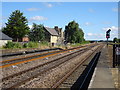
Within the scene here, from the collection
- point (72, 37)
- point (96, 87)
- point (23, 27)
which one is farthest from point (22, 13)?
point (96, 87)

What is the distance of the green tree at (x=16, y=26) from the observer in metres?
55.0

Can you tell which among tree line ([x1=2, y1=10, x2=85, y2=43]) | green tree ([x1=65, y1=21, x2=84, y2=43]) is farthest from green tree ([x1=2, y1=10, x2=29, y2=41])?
green tree ([x1=65, y1=21, x2=84, y2=43])

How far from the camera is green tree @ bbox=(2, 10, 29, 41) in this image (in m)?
55.0

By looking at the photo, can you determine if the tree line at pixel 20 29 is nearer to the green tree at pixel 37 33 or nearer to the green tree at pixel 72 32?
the green tree at pixel 37 33

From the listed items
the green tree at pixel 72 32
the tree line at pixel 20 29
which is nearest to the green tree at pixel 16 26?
the tree line at pixel 20 29

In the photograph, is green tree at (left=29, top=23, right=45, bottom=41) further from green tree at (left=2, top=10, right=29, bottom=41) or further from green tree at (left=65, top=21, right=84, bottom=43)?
green tree at (left=65, top=21, right=84, bottom=43)

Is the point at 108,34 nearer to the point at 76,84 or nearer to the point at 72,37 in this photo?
the point at 76,84

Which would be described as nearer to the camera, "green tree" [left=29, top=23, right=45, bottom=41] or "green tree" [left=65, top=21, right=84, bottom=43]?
"green tree" [left=29, top=23, right=45, bottom=41]

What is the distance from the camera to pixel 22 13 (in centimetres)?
5766

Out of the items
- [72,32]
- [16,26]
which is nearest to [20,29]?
[16,26]

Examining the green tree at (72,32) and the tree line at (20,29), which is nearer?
the tree line at (20,29)

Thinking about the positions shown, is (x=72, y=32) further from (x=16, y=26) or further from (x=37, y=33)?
(x=16, y=26)

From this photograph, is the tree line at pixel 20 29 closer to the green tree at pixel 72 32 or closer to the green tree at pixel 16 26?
the green tree at pixel 16 26

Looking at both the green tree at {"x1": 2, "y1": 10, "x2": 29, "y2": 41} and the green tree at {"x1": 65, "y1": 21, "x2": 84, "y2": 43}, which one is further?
the green tree at {"x1": 65, "y1": 21, "x2": 84, "y2": 43}
